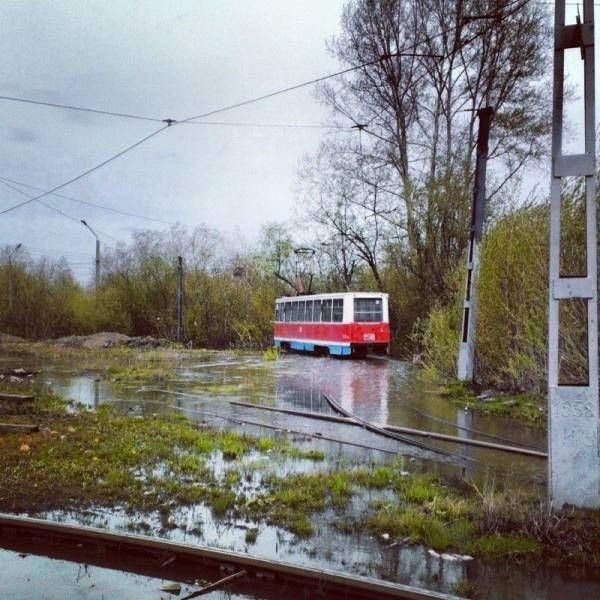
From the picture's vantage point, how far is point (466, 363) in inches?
696

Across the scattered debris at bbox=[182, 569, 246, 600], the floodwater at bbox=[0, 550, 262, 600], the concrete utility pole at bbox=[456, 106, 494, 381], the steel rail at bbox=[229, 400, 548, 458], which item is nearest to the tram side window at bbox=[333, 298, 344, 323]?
the concrete utility pole at bbox=[456, 106, 494, 381]

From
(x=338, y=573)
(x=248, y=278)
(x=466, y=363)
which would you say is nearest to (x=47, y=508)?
(x=338, y=573)

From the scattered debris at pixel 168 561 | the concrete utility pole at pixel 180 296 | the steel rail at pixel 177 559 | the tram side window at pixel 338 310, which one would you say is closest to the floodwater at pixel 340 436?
the steel rail at pixel 177 559

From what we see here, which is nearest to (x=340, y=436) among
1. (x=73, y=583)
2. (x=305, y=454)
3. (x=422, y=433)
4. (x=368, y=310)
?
(x=422, y=433)

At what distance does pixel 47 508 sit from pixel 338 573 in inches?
144

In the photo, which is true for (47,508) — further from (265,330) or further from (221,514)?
(265,330)

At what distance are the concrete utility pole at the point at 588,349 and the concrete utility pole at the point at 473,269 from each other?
1055 cm

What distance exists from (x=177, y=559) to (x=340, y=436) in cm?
615

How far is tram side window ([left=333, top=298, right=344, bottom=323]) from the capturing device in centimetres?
3005

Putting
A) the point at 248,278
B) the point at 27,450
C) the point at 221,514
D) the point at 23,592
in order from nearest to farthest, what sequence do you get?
the point at 23,592
the point at 221,514
the point at 27,450
the point at 248,278

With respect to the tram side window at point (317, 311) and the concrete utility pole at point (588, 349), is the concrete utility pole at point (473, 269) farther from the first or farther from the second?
the tram side window at point (317, 311)

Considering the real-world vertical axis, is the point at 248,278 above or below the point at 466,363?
above

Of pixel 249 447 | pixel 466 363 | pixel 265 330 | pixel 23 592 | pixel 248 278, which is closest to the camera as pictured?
pixel 23 592

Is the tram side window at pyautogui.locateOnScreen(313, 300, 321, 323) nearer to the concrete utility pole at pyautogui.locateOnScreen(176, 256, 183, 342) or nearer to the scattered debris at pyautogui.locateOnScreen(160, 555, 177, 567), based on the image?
the concrete utility pole at pyautogui.locateOnScreen(176, 256, 183, 342)
